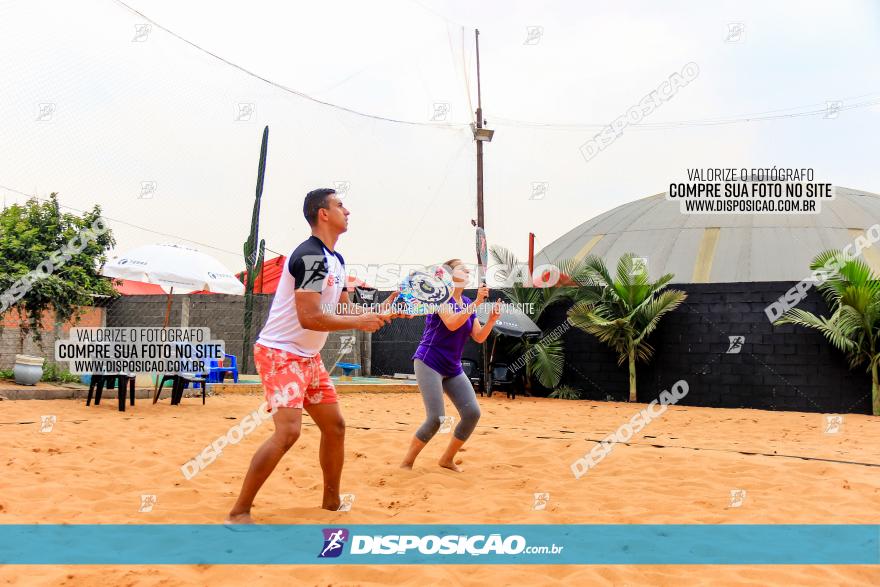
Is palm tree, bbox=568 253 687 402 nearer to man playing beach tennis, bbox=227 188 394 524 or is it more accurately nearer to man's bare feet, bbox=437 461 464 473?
man's bare feet, bbox=437 461 464 473

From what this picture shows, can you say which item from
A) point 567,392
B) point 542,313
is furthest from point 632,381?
point 542,313

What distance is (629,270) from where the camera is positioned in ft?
42.3

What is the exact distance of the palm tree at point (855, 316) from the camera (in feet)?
34.5

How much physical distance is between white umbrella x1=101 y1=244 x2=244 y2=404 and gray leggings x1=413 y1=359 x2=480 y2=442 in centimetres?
619

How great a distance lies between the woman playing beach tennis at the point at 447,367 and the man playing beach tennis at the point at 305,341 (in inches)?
48.7

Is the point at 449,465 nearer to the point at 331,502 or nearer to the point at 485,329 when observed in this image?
the point at 485,329

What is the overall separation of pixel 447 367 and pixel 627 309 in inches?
324

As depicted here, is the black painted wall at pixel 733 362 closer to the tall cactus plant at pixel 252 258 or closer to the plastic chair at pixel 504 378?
the plastic chair at pixel 504 378

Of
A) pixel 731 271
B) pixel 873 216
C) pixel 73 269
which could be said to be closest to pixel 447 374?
pixel 73 269

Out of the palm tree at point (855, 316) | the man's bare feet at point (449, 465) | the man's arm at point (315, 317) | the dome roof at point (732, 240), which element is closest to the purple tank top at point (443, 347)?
the man's bare feet at point (449, 465)

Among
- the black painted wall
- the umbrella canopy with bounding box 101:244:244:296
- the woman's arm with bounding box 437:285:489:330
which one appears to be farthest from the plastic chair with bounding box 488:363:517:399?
the woman's arm with bounding box 437:285:489:330

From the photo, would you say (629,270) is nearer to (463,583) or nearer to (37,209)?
(37,209)

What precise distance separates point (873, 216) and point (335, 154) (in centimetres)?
2240

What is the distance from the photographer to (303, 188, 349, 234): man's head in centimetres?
383
